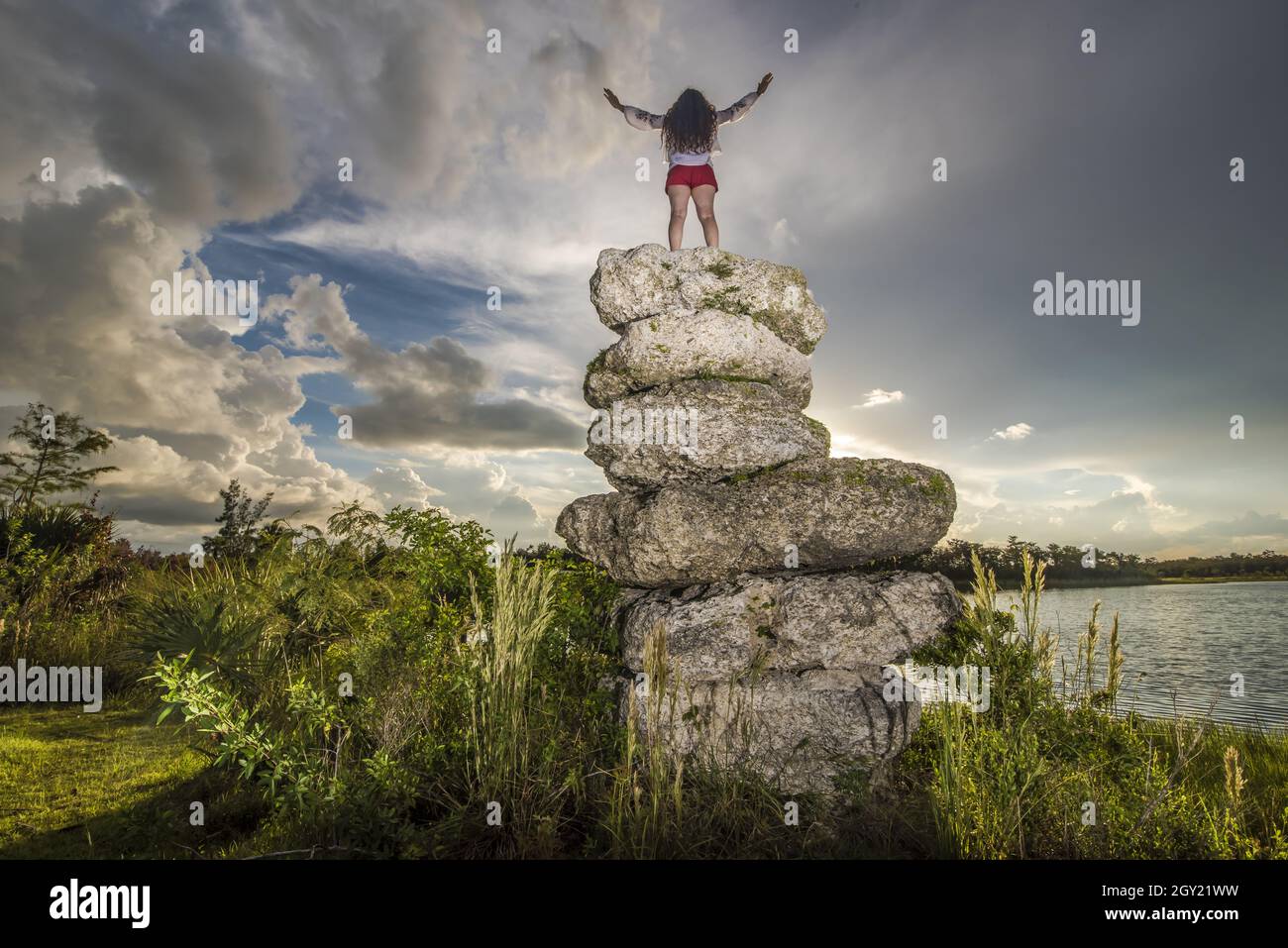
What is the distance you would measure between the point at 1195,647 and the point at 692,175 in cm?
1145

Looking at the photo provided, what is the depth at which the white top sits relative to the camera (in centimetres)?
775

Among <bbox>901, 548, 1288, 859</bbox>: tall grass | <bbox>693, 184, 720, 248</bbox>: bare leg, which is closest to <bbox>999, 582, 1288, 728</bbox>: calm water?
<bbox>901, 548, 1288, 859</bbox>: tall grass

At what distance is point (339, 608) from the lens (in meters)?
8.52

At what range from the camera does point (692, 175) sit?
776cm

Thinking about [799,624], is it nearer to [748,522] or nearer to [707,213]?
[748,522]

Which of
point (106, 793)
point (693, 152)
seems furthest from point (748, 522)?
point (106, 793)

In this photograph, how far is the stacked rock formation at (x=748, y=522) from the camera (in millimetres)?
5426

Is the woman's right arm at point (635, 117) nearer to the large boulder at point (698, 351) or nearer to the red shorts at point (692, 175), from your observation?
the red shorts at point (692, 175)

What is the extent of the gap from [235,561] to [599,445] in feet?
25.9

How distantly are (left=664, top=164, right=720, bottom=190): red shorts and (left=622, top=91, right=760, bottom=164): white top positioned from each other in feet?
0.19

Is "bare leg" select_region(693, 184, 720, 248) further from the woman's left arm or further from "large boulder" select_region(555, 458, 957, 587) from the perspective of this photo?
"large boulder" select_region(555, 458, 957, 587)

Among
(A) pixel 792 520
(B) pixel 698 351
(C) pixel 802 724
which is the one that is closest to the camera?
(C) pixel 802 724

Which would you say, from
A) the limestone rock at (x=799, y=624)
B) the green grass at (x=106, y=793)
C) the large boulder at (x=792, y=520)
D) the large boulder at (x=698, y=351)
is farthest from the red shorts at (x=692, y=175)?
the green grass at (x=106, y=793)
